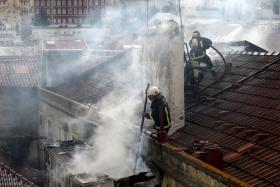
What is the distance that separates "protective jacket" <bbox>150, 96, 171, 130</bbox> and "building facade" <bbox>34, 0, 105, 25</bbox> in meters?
74.0

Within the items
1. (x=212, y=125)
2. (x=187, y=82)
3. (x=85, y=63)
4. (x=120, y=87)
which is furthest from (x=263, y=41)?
(x=212, y=125)

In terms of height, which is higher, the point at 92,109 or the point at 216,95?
the point at 216,95

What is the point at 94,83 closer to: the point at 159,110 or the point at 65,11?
the point at 159,110

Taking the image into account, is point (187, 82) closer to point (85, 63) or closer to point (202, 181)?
point (202, 181)

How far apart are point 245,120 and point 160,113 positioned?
1.92 meters

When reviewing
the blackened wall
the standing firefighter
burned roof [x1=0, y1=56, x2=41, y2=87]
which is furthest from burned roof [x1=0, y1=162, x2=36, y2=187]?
burned roof [x1=0, y1=56, x2=41, y2=87]

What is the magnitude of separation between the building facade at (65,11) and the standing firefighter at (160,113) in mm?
73969

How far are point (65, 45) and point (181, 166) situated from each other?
97.7 feet

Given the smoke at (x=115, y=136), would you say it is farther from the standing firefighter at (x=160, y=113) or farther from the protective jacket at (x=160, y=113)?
the protective jacket at (x=160, y=113)

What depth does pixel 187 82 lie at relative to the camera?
14.0 m

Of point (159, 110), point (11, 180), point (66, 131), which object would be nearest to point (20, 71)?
point (66, 131)

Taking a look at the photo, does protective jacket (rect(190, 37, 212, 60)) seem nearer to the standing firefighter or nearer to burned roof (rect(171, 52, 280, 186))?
burned roof (rect(171, 52, 280, 186))

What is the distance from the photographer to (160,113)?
10.7 metres

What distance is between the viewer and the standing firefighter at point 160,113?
10.8m
